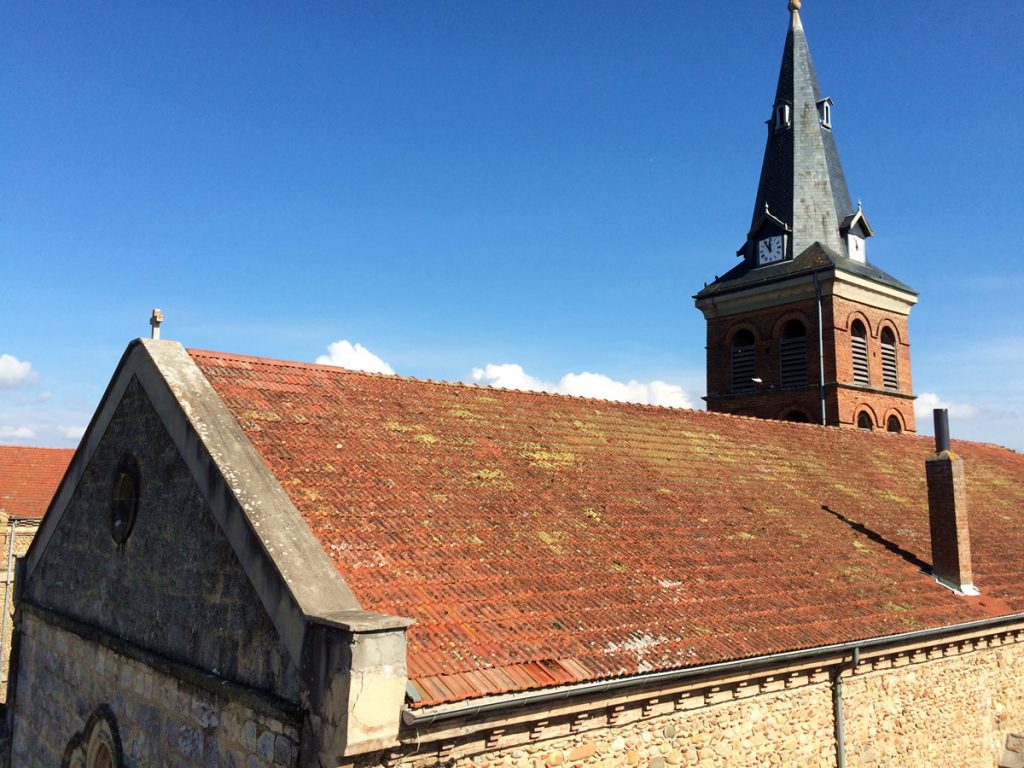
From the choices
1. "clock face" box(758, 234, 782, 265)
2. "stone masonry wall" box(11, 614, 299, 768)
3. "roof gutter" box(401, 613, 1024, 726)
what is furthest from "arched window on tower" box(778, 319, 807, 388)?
"stone masonry wall" box(11, 614, 299, 768)

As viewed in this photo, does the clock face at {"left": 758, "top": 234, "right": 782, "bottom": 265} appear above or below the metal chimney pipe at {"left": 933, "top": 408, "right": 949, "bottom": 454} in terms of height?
above

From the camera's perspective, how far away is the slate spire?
2383cm

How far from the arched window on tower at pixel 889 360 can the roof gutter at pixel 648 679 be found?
46.6ft

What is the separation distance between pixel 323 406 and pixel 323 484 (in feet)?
6.31

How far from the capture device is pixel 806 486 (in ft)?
45.8

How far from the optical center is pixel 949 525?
12469 millimetres

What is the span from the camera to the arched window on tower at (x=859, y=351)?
22656mm

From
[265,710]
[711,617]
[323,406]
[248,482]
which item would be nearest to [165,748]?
[265,710]

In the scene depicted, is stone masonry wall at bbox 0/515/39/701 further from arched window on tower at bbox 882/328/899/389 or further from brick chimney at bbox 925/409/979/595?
arched window on tower at bbox 882/328/899/389

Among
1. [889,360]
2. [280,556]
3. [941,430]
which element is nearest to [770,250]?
[889,360]

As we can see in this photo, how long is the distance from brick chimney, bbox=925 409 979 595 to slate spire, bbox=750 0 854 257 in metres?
11.6

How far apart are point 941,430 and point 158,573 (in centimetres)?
1241

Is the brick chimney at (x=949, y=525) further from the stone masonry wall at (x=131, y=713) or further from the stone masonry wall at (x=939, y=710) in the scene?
the stone masonry wall at (x=131, y=713)

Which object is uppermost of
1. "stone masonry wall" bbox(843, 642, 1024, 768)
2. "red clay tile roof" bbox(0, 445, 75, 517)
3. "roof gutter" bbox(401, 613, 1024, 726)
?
"red clay tile roof" bbox(0, 445, 75, 517)
